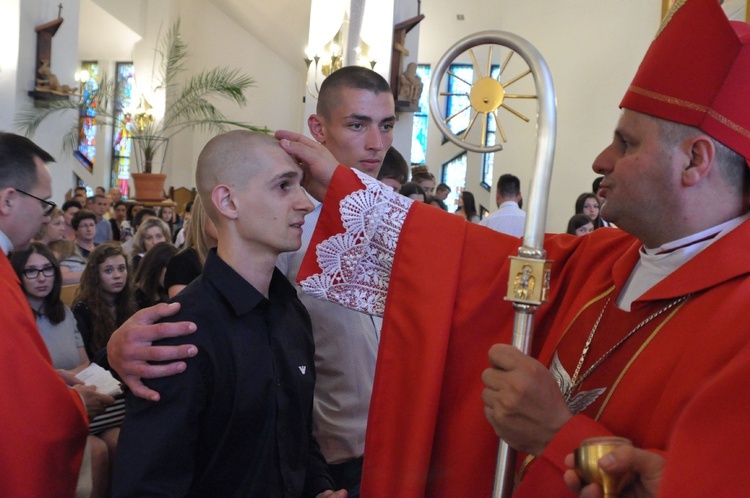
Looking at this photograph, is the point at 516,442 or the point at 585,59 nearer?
the point at 516,442

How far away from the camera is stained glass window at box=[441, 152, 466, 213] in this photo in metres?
18.2

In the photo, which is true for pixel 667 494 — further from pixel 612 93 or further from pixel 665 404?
pixel 612 93

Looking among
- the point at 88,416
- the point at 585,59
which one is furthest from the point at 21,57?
the point at 88,416

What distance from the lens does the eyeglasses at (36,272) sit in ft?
12.9

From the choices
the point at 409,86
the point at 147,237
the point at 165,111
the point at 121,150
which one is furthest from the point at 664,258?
the point at 121,150

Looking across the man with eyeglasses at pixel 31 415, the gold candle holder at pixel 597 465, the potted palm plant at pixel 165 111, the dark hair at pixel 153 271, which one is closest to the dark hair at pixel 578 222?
the dark hair at pixel 153 271

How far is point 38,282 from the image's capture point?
3955 mm

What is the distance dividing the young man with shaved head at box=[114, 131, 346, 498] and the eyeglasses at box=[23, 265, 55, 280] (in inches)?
93.7

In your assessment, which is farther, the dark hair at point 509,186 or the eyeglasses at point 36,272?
the dark hair at point 509,186

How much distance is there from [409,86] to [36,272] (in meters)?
6.31

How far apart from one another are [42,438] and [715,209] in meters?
1.77

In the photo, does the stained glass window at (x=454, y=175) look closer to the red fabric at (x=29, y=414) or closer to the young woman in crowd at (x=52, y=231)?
the young woman in crowd at (x=52, y=231)

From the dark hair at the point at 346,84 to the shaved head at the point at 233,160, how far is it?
593 mm

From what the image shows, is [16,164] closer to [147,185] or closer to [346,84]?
[346,84]
